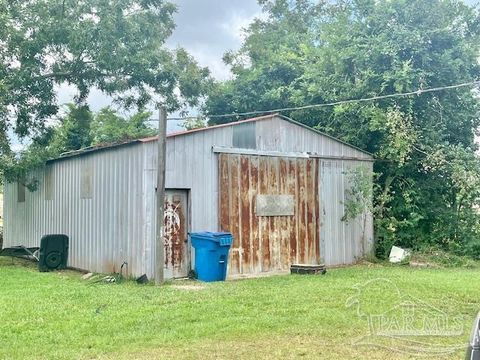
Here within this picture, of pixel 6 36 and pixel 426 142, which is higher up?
pixel 6 36

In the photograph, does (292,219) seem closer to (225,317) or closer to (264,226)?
(264,226)

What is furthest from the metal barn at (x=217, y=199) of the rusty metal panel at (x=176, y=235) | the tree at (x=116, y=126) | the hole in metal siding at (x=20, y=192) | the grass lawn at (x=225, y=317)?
the tree at (x=116, y=126)

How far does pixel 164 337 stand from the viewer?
5727 millimetres

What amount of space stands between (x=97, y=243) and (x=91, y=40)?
6671 mm

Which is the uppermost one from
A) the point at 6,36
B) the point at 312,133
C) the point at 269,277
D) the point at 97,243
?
the point at 6,36

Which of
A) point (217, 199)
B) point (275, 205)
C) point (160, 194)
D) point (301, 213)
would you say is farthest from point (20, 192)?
point (301, 213)

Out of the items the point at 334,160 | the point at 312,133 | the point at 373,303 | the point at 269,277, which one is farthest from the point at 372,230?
the point at 373,303

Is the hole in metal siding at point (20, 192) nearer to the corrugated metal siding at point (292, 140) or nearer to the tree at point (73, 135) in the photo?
the tree at point (73, 135)

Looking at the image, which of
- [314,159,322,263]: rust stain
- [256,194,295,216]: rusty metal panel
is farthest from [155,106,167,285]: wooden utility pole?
[314,159,322,263]: rust stain

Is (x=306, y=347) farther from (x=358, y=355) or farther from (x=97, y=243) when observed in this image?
(x=97, y=243)

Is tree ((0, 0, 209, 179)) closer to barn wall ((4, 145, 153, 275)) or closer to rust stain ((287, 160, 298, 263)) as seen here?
barn wall ((4, 145, 153, 275))

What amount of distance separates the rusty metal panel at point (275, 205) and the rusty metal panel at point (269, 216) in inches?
1.4

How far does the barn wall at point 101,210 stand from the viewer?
10547mm

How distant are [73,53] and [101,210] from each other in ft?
21.3
